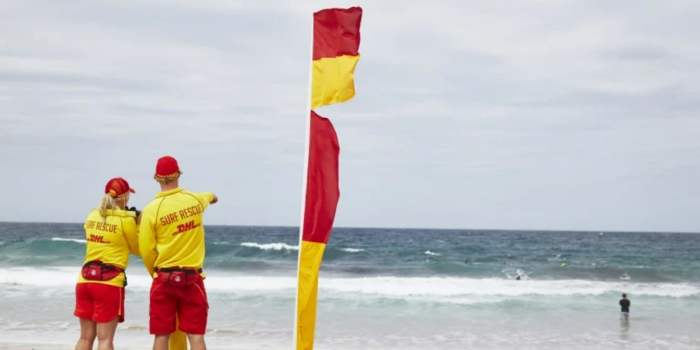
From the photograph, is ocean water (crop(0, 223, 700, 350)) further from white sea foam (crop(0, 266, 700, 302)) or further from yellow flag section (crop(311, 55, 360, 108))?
yellow flag section (crop(311, 55, 360, 108))

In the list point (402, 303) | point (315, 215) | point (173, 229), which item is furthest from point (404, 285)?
point (173, 229)

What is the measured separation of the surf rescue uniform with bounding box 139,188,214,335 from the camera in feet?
16.1

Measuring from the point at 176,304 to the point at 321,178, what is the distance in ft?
4.29

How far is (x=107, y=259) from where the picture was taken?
535cm

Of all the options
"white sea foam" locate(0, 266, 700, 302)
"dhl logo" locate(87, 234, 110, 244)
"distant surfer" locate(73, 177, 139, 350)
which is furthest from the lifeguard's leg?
"white sea foam" locate(0, 266, 700, 302)

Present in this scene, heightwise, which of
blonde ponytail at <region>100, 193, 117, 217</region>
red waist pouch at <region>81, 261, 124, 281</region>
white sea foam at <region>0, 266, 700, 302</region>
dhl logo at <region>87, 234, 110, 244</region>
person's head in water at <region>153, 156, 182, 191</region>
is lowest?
white sea foam at <region>0, 266, 700, 302</region>

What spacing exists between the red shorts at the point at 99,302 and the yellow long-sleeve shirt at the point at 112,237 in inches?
1.7

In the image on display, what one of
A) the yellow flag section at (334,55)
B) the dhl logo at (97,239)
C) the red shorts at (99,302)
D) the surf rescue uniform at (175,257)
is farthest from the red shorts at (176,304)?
the yellow flag section at (334,55)

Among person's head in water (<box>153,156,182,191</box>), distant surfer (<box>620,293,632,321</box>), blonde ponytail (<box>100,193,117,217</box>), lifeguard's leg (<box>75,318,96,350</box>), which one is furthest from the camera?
distant surfer (<box>620,293,632,321</box>)

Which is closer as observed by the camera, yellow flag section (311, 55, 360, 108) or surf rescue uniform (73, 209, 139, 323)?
yellow flag section (311, 55, 360, 108)

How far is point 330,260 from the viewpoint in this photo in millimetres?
33719

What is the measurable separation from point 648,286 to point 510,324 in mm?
13592

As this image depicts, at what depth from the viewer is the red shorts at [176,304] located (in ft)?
16.1

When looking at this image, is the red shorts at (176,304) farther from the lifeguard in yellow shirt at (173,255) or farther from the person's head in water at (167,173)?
the person's head in water at (167,173)
